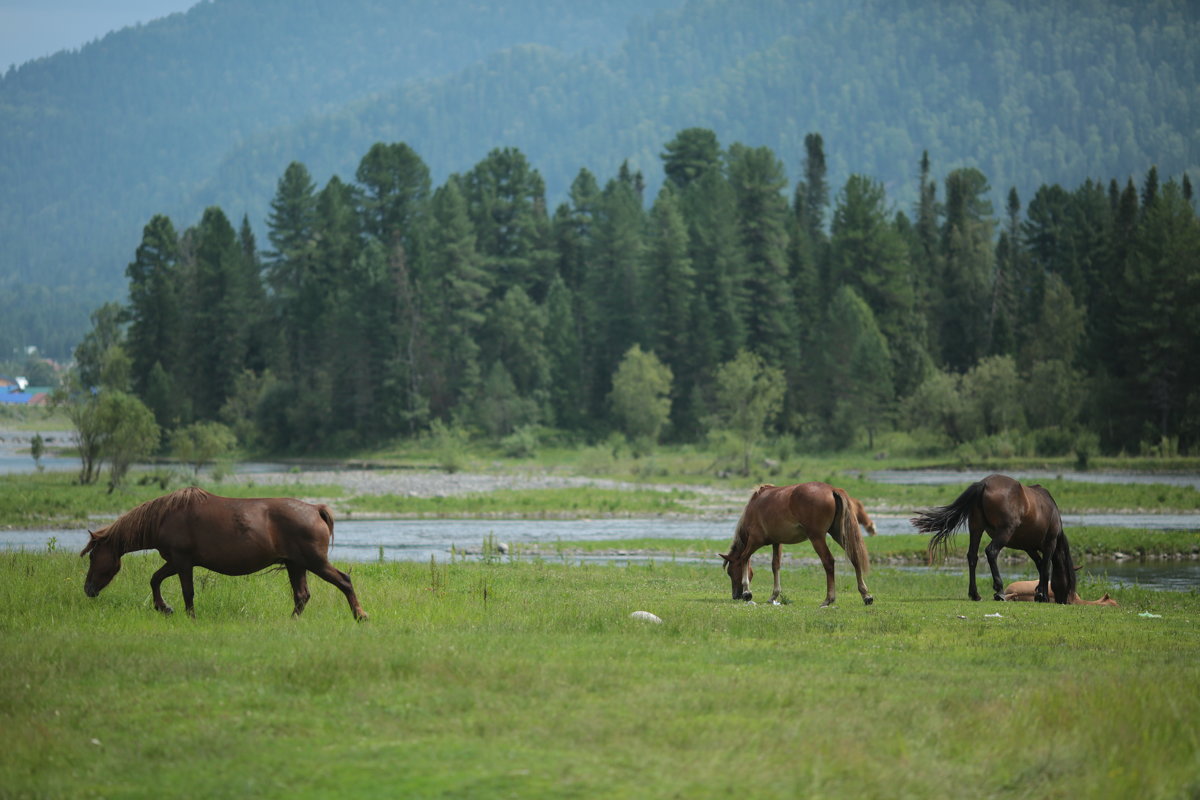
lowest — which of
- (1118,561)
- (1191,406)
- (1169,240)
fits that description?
(1118,561)

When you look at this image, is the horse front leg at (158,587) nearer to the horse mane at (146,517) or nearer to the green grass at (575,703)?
the green grass at (575,703)

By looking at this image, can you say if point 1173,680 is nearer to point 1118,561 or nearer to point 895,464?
point 1118,561

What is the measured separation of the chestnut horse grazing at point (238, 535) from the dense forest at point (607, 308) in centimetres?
6836

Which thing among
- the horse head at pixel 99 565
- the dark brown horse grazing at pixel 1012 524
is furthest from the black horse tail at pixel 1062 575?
the horse head at pixel 99 565

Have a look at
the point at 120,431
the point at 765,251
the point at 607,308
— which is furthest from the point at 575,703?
the point at 765,251

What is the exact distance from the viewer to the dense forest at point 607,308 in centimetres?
9112

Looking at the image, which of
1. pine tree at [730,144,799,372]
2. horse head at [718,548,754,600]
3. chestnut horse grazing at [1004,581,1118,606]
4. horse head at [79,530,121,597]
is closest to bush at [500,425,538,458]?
pine tree at [730,144,799,372]

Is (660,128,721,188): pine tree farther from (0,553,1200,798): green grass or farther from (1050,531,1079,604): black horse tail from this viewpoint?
(0,553,1200,798): green grass

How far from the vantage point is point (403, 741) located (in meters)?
9.77

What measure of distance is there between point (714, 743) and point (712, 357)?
89.4 m

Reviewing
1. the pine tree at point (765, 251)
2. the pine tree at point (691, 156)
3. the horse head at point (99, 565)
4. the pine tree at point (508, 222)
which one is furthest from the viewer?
the pine tree at point (691, 156)

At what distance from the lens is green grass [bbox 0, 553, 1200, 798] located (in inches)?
354

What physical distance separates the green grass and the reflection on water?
11282mm

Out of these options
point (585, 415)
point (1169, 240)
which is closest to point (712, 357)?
point (585, 415)
